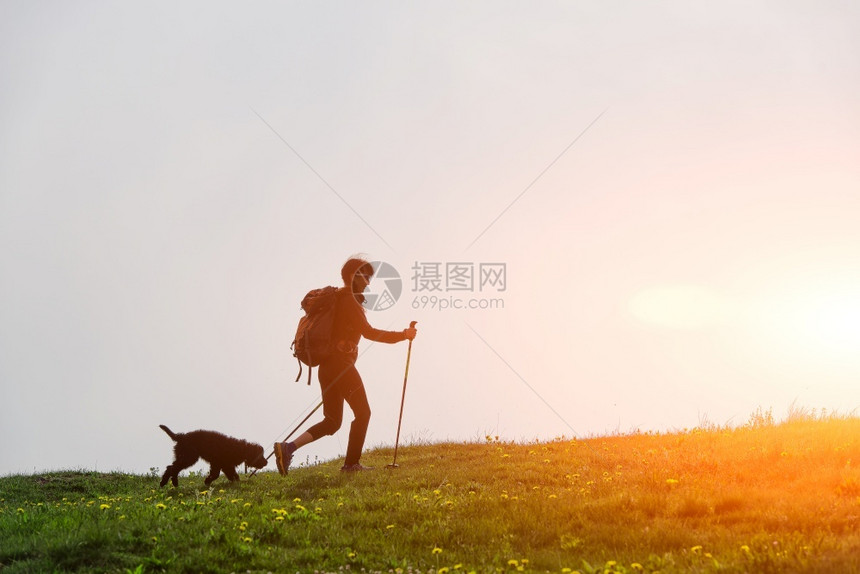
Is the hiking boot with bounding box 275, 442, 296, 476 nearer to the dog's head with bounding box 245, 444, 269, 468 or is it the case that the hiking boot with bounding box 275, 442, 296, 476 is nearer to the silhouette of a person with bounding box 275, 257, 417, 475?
the silhouette of a person with bounding box 275, 257, 417, 475

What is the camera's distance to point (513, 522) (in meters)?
8.27

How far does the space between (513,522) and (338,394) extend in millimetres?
5182

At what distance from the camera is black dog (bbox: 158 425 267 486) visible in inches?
539

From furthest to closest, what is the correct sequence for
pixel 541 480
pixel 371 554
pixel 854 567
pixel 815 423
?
pixel 815 423
pixel 541 480
pixel 371 554
pixel 854 567

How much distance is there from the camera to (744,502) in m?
8.27

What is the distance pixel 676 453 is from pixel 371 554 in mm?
6697

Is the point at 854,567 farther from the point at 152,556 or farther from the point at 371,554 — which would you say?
the point at 152,556

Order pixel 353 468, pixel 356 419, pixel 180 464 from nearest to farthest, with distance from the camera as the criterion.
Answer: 1. pixel 356 419
2. pixel 353 468
3. pixel 180 464

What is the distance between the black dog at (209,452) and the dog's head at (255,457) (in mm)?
54

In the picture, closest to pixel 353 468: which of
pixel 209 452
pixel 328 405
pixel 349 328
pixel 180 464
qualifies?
pixel 328 405

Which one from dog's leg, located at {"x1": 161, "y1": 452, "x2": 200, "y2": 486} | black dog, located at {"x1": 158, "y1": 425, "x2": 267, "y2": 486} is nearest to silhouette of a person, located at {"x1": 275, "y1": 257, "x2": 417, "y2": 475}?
black dog, located at {"x1": 158, "y1": 425, "x2": 267, "y2": 486}

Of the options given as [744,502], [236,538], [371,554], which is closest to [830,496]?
[744,502]

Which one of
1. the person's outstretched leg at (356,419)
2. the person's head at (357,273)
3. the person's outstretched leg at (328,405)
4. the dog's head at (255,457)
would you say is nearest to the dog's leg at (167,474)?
the dog's head at (255,457)

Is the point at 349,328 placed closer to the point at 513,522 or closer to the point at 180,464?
the point at 180,464
